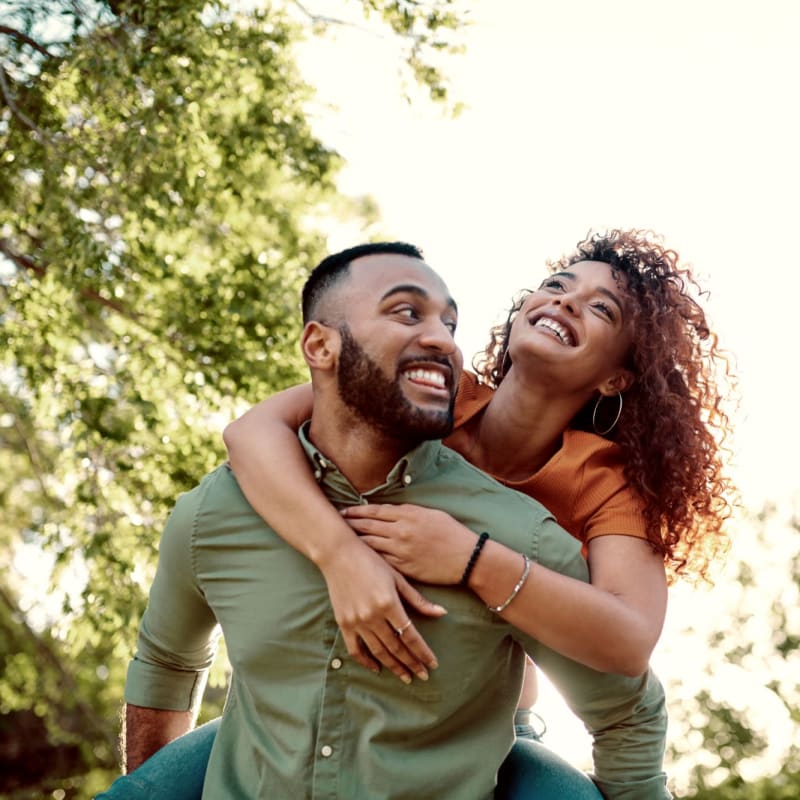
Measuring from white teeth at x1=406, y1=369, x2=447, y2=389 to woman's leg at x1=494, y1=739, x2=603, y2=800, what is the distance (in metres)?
1.01

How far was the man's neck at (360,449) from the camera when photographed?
99.7 inches

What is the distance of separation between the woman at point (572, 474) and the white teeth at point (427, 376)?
32cm

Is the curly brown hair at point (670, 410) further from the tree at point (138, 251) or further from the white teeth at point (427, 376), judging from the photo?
the tree at point (138, 251)

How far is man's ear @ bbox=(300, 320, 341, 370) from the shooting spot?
263 centimetres

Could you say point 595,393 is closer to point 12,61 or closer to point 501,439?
point 501,439

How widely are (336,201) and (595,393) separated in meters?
7.43

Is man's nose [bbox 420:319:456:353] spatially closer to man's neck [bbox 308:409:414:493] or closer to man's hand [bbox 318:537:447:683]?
man's neck [bbox 308:409:414:493]

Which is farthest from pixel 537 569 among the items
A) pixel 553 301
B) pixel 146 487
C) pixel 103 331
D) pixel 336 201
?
pixel 336 201

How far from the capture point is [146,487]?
26.4 feet

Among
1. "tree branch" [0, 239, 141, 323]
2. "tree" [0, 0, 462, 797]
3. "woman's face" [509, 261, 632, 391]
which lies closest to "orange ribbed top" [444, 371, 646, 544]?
"woman's face" [509, 261, 632, 391]

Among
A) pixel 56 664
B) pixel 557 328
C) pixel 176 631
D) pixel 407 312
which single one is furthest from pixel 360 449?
pixel 56 664

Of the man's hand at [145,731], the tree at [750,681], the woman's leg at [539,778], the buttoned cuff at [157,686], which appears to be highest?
the woman's leg at [539,778]

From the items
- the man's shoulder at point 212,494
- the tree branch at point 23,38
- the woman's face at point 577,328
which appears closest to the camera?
the man's shoulder at point 212,494

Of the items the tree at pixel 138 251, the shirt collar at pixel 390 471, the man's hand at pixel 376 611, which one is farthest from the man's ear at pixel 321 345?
the tree at pixel 138 251
